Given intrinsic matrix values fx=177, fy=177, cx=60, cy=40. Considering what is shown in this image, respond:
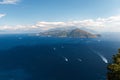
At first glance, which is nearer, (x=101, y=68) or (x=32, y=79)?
(x=32, y=79)

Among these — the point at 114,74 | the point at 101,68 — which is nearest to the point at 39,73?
the point at 101,68

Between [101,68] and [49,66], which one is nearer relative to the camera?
[101,68]

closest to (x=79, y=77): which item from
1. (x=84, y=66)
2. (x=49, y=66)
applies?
(x=84, y=66)

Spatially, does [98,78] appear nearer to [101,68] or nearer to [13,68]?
[101,68]

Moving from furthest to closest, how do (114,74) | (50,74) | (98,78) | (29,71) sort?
(29,71), (50,74), (98,78), (114,74)

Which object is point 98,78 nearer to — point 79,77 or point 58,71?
point 79,77

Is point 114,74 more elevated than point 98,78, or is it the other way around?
point 114,74

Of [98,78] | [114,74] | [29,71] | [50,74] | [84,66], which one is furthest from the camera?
[84,66]

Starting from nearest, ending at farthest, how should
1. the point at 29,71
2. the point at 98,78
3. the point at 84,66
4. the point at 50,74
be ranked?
the point at 98,78 → the point at 50,74 → the point at 29,71 → the point at 84,66

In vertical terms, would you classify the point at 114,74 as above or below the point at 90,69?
above
